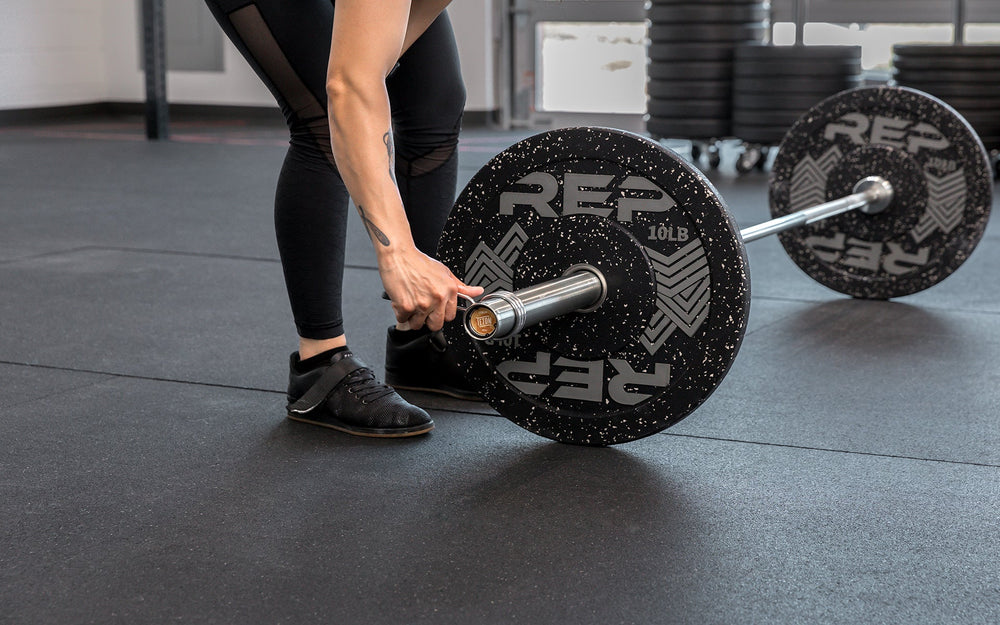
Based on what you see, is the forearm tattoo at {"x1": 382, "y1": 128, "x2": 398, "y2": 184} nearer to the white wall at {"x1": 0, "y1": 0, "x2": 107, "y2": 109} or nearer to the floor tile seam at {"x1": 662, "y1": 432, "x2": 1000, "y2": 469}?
the floor tile seam at {"x1": 662, "y1": 432, "x2": 1000, "y2": 469}

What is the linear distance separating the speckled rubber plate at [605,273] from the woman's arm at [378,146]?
0.78 feet

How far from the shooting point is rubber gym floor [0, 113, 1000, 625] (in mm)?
884

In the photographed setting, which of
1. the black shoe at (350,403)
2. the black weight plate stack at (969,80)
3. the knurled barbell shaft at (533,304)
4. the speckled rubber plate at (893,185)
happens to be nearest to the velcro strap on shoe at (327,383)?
the black shoe at (350,403)

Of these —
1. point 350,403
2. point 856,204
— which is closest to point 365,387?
point 350,403

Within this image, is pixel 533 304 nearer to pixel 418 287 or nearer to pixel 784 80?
pixel 418 287

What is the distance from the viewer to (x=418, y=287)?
958 mm

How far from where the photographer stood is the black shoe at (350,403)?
129 centimetres

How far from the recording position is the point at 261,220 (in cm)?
319

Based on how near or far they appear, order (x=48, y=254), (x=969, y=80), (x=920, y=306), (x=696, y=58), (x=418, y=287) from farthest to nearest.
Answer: (x=696, y=58) → (x=969, y=80) → (x=48, y=254) → (x=920, y=306) → (x=418, y=287)

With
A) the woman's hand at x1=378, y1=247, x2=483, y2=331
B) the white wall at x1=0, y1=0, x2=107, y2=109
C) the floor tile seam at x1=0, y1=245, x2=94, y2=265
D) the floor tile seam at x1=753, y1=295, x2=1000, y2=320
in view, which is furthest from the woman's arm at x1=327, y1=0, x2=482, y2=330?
the white wall at x1=0, y1=0, x2=107, y2=109

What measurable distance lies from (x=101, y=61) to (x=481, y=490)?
23.5 ft

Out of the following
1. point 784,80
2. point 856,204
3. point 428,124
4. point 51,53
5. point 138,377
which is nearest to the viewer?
point 428,124

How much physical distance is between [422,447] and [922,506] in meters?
0.53

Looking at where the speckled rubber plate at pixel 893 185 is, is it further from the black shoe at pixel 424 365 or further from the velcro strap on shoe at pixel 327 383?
the velcro strap on shoe at pixel 327 383
